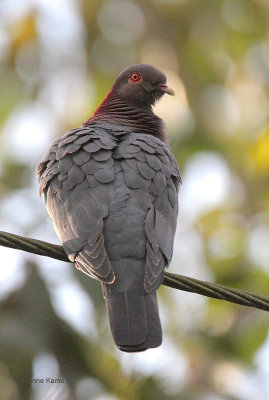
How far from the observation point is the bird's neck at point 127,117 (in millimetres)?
6812

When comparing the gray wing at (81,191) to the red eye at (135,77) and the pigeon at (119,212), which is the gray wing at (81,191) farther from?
the red eye at (135,77)

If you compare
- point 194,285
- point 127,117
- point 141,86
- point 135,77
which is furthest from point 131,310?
point 135,77

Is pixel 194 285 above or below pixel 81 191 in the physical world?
below

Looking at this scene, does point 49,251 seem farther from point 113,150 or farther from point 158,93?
point 158,93

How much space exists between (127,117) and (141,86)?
65 centimetres

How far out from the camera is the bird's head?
24.8 ft

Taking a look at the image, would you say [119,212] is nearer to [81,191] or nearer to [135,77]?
[81,191]

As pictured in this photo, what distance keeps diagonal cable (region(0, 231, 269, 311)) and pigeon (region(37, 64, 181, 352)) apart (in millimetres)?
376

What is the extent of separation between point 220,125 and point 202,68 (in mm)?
1606

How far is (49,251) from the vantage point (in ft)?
15.0

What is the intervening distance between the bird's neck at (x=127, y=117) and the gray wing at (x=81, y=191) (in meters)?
0.68

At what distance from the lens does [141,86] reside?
7.61 meters

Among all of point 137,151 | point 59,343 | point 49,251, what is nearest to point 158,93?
point 137,151

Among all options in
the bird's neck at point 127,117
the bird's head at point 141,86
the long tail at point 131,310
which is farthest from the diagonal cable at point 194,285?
the bird's head at point 141,86
